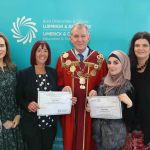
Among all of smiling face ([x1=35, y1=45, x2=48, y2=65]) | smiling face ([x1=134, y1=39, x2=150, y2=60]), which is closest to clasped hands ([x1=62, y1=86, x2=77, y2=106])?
smiling face ([x1=35, y1=45, x2=48, y2=65])

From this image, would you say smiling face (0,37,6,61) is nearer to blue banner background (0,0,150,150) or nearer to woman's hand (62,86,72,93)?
blue banner background (0,0,150,150)

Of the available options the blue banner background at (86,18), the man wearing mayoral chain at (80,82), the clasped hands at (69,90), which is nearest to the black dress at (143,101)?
the man wearing mayoral chain at (80,82)

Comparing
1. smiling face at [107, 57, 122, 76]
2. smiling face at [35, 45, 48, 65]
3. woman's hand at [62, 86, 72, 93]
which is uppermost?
smiling face at [35, 45, 48, 65]

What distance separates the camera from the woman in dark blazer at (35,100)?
2775mm

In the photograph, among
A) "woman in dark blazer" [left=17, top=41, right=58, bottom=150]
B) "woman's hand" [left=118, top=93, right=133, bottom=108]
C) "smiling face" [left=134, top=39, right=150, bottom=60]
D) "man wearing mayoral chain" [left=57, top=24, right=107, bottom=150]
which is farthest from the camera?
"man wearing mayoral chain" [left=57, top=24, right=107, bottom=150]

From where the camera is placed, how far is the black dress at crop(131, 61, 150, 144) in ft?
8.46

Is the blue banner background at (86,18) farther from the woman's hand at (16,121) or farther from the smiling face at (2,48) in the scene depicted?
the woman's hand at (16,121)

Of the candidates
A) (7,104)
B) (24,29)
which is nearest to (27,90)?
(7,104)

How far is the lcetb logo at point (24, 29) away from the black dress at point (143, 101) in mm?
1289

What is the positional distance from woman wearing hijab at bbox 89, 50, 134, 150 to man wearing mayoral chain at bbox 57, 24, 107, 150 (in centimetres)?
28

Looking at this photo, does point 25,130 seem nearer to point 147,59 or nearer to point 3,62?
point 3,62

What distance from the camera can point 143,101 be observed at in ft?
8.48

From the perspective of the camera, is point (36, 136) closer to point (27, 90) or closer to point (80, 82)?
point (27, 90)

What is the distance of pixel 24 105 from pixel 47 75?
0.36m
